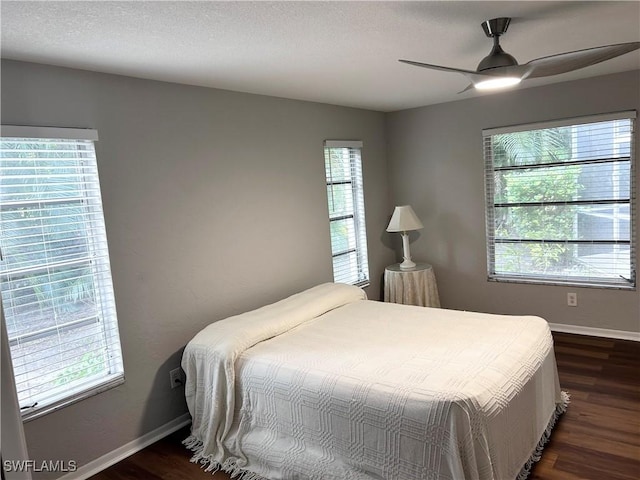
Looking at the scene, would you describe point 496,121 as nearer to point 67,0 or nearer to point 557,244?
point 557,244

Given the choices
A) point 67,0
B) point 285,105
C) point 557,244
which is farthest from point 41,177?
point 557,244

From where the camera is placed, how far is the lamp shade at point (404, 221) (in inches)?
177

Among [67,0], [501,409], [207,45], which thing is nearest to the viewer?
[67,0]

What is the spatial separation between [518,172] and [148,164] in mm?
3230

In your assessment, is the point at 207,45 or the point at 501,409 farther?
the point at 207,45

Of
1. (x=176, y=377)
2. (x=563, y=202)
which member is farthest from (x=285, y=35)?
(x=563, y=202)

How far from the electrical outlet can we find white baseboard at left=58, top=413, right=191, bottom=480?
22cm

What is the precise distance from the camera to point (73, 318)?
252 cm

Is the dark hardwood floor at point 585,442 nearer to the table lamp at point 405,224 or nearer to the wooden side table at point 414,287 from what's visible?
the wooden side table at point 414,287

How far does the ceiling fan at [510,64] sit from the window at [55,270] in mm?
1815

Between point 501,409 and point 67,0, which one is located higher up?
point 67,0

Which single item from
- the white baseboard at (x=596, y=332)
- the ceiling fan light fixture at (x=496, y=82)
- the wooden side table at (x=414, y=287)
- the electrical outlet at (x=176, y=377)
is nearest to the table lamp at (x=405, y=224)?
the wooden side table at (x=414, y=287)

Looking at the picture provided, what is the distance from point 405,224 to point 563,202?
1.39 meters

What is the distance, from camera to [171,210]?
296cm
